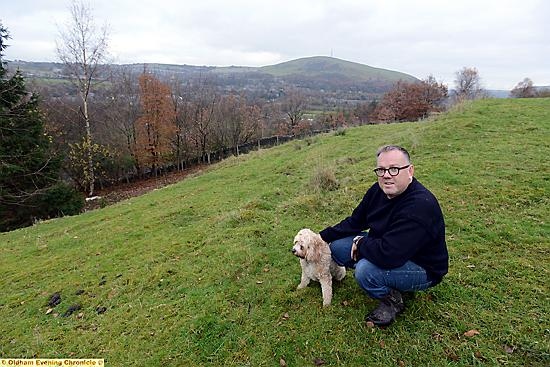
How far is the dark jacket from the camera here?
3213mm

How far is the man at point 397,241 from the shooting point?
10.6 ft

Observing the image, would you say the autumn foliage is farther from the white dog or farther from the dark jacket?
the dark jacket

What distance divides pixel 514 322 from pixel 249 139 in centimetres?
4518

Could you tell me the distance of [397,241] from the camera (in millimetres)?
3225

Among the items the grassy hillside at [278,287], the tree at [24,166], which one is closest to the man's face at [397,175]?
the grassy hillside at [278,287]

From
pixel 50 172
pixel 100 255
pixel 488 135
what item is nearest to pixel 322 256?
pixel 100 255

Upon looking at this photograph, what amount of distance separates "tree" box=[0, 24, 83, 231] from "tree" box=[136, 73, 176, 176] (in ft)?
47.4

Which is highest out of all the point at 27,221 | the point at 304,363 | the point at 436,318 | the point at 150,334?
the point at 436,318

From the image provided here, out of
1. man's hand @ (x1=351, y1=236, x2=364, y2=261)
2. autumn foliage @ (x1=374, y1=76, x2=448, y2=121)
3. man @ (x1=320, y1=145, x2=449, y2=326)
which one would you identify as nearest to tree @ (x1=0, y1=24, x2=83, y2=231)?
man's hand @ (x1=351, y1=236, x2=364, y2=261)

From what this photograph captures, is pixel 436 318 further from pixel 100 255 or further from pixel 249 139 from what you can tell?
pixel 249 139

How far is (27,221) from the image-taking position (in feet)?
61.9

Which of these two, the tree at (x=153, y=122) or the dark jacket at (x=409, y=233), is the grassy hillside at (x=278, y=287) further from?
the tree at (x=153, y=122)

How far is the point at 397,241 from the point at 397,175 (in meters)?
0.68

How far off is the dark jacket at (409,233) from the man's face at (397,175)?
3.9 inches
